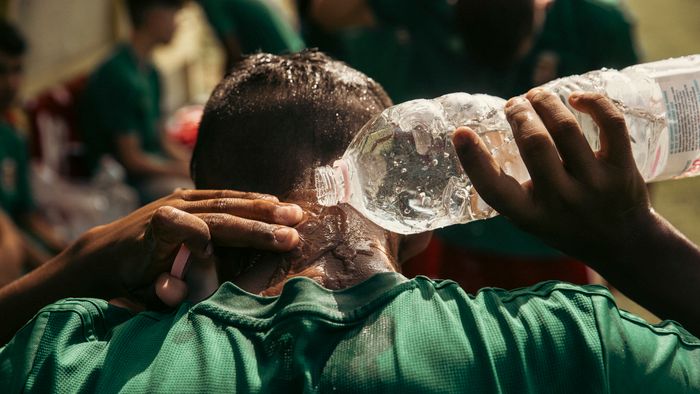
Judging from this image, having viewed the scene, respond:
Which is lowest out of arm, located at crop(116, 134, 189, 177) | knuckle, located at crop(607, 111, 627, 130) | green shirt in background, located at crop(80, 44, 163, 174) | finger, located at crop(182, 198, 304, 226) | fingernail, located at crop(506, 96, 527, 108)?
arm, located at crop(116, 134, 189, 177)

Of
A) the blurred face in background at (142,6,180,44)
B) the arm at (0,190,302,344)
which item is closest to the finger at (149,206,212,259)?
the arm at (0,190,302,344)

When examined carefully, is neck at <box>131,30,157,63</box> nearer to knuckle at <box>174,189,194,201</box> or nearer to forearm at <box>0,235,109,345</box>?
forearm at <box>0,235,109,345</box>

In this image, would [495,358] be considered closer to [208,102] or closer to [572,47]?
[208,102]

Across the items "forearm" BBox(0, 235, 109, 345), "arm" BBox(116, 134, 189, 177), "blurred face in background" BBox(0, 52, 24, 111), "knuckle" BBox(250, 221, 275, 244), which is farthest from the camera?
"arm" BBox(116, 134, 189, 177)

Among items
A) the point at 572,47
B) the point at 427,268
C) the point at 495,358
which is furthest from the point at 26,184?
the point at 495,358

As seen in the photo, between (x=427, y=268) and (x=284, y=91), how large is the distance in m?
2.43

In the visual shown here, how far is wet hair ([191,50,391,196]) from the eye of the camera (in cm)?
200

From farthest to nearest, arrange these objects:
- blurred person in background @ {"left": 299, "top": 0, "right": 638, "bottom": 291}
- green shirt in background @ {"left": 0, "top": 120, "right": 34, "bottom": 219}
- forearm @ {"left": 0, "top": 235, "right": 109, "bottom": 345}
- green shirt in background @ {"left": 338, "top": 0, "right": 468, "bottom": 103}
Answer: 1. green shirt in background @ {"left": 0, "top": 120, "right": 34, "bottom": 219}
2. green shirt in background @ {"left": 338, "top": 0, "right": 468, "bottom": 103}
3. blurred person in background @ {"left": 299, "top": 0, "right": 638, "bottom": 291}
4. forearm @ {"left": 0, "top": 235, "right": 109, "bottom": 345}

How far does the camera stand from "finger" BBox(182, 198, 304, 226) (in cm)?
185

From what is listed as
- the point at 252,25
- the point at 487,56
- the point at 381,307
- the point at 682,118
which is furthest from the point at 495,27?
the point at 381,307

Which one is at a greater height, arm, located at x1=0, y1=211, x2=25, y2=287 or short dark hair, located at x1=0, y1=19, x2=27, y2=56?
short dark hair, located at x1=0, y1=19, x2=27, y2=56

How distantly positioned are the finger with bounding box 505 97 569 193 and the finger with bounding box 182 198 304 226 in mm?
462

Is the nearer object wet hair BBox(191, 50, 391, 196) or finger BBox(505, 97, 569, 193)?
finger BBox(505, 97, 569, 193)

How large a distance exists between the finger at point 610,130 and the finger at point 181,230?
76 centimetres
